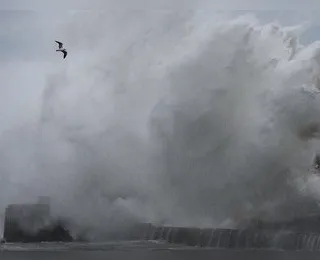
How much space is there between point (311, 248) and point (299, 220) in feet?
20.0

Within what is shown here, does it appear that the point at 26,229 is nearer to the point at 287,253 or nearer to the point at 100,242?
the point at 100,242

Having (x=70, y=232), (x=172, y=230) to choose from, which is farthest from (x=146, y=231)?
(x=70, y=232)

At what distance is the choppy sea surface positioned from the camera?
310ft

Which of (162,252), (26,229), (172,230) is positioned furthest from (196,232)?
(26,229)

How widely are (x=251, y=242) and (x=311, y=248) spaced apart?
11965 mm

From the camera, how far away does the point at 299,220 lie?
106500mm

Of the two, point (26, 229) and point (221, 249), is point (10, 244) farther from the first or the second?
point (221, 249)

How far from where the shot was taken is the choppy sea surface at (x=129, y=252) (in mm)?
94562

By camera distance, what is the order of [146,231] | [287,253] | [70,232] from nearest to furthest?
[287,253]
[146,231]
[70,232]

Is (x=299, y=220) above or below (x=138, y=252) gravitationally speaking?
above

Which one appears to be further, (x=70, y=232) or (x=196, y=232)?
(x=70, y=232)

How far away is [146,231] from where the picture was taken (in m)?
128

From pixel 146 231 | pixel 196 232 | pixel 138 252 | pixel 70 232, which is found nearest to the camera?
pixel 138 252

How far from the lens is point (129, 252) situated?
106500mm
